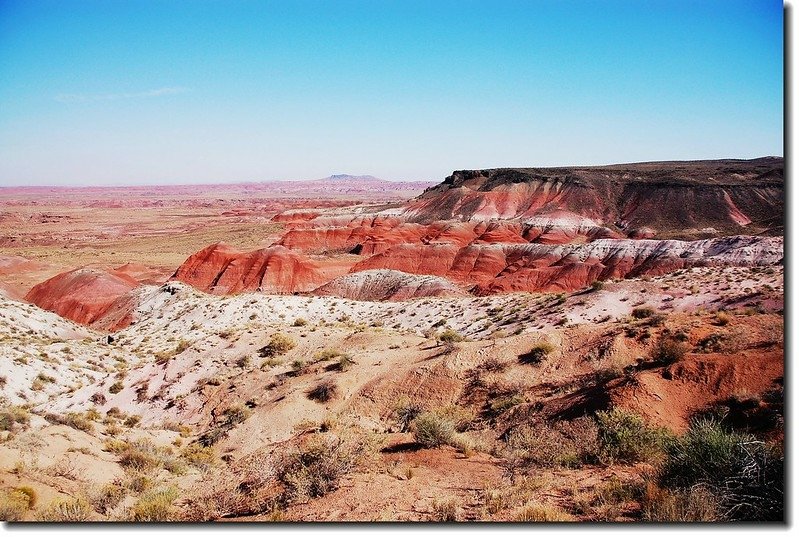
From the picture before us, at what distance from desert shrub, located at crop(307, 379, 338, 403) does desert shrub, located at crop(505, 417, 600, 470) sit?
579 cm

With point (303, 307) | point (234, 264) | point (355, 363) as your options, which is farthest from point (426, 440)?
point (234, 264)

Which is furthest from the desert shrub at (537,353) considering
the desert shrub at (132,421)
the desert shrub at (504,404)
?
the desert shrub at (132,421)

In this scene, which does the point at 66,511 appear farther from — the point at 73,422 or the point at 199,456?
the point at 73,422

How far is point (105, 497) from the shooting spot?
7.21 m

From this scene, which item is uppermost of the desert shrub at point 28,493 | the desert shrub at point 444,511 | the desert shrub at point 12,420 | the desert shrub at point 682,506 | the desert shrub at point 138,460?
the desert shrub at point 682,506

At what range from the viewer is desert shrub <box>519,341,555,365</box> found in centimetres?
1328

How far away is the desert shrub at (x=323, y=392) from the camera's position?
1388cm

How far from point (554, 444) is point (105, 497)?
722 centimetres

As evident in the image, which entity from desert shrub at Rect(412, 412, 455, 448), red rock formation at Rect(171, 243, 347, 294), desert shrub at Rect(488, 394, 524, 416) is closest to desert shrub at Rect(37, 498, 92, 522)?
desert shrub at Rect(412, 412, 455, 448)

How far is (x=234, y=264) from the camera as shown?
5656 cm

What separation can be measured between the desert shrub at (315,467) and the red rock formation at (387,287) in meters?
33.9

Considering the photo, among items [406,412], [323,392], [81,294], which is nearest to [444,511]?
[406,412]

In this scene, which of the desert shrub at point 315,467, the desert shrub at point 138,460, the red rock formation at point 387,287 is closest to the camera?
the desert shrub at point 315,467

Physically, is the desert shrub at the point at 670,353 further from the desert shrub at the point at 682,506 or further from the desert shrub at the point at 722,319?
the desert shrub at the point at 682,506
